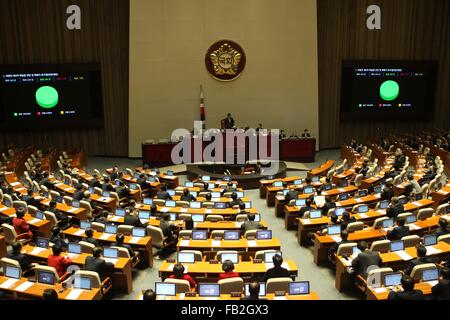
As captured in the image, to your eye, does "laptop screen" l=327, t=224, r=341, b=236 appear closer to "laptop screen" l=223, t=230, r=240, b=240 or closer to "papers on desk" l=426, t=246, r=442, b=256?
"papers on desk" l=426, t=246, r=442, b=256

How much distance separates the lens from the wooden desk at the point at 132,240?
9.01 m

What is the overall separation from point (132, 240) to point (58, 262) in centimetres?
171

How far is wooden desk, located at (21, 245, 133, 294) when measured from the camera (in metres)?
7.85

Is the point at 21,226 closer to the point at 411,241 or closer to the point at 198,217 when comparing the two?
the point at 198,217

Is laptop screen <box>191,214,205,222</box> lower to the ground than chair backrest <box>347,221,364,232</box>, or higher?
lower

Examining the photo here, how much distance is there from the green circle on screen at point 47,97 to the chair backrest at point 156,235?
43.9ft

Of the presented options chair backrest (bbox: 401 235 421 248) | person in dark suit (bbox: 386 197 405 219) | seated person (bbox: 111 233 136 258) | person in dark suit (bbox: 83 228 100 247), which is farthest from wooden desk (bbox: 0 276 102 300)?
person in dark suit (bbox: 386 197 405 219)

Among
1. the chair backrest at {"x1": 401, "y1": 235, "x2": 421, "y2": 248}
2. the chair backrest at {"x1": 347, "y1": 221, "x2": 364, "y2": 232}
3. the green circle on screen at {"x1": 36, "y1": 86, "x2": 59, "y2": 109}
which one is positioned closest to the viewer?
the chair backrest at {"x1": 401, "y1": 235, "x2": 421, "y2": 248}

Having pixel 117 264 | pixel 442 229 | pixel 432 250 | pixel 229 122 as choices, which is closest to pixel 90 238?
pixel 117 264

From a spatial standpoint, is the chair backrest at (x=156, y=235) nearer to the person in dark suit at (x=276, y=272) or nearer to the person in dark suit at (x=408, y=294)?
the person in dark suit at (x=276, y=272)

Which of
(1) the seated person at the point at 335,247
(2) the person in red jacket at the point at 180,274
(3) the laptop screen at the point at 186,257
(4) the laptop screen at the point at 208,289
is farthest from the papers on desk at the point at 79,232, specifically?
(1) the seated person at the point at 335,247

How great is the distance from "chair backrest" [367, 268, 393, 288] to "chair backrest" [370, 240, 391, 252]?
1198 mm

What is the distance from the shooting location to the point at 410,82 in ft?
74.2

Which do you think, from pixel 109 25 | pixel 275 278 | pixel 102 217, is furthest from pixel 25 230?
pixel 109 25
